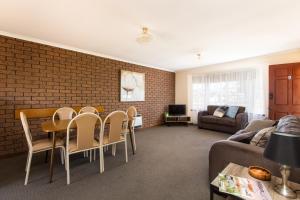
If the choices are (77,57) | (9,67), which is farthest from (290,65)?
(9,67)

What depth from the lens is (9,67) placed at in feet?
9.55

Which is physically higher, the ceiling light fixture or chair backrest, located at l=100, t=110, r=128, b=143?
the ceiling light fixture

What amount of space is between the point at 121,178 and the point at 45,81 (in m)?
2.64

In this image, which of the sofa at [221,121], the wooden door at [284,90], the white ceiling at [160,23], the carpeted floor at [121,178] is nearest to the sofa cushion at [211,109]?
the sofa at [221,121]

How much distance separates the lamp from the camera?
94 cm

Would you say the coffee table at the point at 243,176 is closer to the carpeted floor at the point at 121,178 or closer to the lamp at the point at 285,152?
the lamp at the point at 285,152

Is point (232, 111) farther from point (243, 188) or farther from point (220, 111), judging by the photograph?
point (243, 188)

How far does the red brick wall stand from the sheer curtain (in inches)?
114

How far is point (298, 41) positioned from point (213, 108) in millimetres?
2808

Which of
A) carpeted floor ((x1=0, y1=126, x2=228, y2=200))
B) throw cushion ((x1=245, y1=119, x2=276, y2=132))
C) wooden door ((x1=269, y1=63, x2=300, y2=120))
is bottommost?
carpeted floor ((x1=0, y1=126, x2=228, y2=200))

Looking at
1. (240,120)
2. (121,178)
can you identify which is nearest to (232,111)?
(240,120)

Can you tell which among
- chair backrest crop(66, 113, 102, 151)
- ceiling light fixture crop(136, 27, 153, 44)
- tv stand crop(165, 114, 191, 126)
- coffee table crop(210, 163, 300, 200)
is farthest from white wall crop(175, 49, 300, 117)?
chair backrest crop(66, 113, 102, 151)

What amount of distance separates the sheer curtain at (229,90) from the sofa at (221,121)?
373 mm

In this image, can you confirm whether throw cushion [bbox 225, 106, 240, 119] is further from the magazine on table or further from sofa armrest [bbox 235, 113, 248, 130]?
the magazine on table
